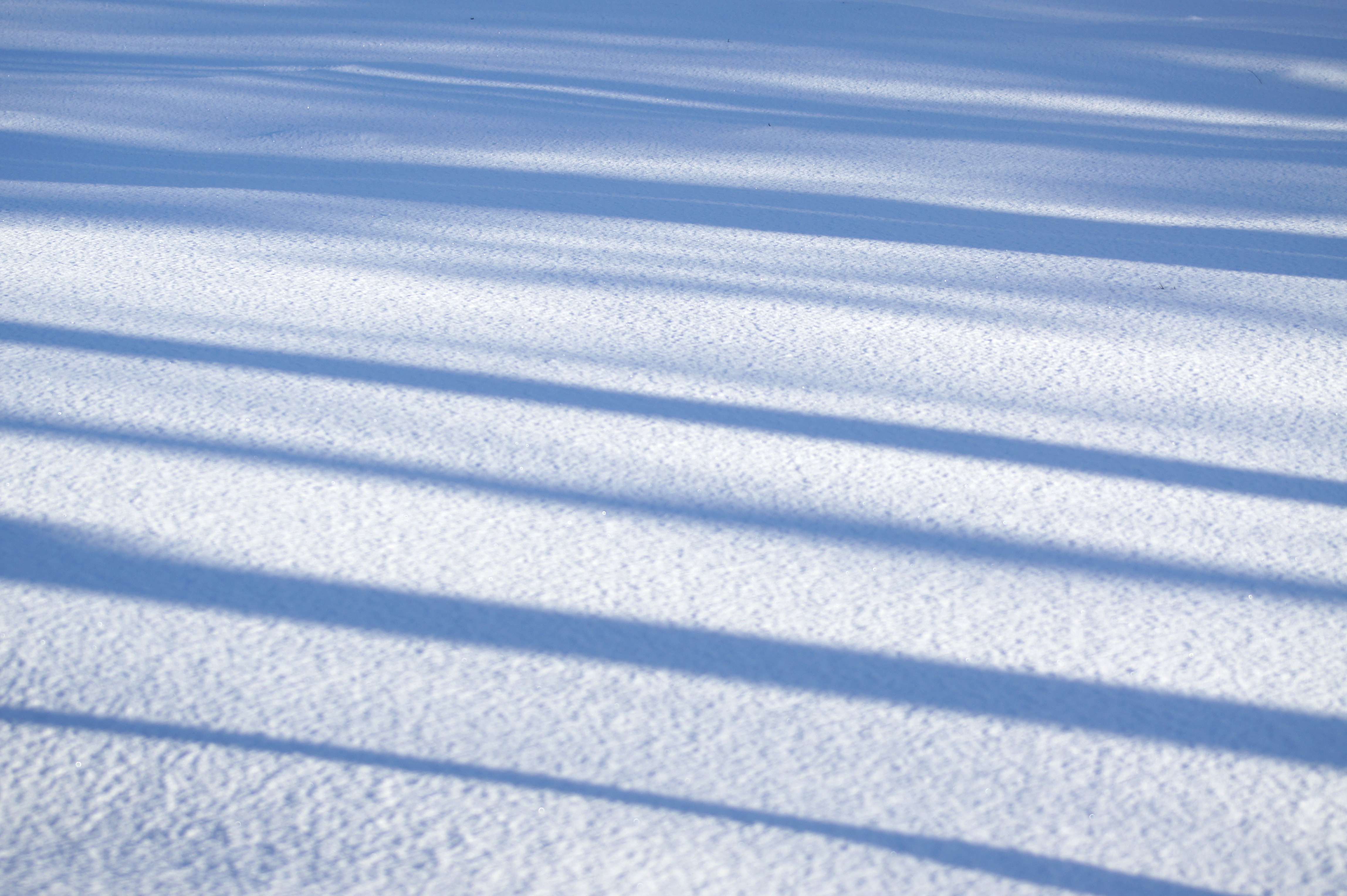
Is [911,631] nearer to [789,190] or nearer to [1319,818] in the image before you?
[1319,818]

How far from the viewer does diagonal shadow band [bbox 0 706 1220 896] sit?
6.26ft

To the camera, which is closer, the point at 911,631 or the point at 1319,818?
the point at 1319,818

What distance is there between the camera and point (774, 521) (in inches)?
113

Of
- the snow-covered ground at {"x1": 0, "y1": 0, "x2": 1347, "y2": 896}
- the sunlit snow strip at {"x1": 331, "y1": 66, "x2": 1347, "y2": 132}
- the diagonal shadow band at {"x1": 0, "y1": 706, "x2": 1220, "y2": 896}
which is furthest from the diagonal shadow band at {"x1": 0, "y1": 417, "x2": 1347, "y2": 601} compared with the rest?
the sunlit snow strip at {"x1": 331, "y1": 66, "x2": 1347, "y2": 132}

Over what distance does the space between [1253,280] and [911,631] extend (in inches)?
108

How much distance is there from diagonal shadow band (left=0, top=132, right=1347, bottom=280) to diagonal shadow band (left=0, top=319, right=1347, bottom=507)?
163cm

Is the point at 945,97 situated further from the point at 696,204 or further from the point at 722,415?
the point at 722,415

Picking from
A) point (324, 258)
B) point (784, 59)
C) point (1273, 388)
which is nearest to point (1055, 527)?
point (1273, 388)

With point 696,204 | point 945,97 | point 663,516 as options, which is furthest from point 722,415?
point 945,97

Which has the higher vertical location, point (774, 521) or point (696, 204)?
point (696, 204)

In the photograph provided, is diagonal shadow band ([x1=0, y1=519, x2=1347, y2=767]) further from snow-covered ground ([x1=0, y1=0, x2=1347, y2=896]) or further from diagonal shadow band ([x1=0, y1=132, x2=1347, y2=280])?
diagonal shadow band ([x1=0, y1=132, x2=1347, y2=280])

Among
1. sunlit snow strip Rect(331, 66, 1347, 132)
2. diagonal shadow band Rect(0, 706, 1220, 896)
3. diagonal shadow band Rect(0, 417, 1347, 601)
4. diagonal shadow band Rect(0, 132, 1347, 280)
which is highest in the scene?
sunlit snow strip Rect(331, 66, 1347, 132)

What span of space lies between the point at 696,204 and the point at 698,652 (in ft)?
10.2

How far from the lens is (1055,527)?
9.46 ft
